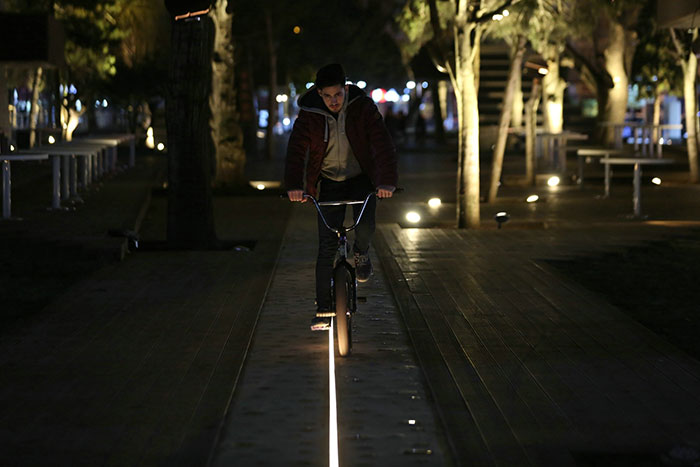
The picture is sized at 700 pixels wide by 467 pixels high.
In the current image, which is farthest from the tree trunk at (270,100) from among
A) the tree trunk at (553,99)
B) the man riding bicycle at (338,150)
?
the man riding bicycle at (338,150)

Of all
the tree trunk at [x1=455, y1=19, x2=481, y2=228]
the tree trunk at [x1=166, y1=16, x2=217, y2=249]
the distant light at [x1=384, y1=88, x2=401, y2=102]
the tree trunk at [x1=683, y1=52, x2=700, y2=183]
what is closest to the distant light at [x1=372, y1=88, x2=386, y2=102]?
the distant light at [x1=384, y1=88, x2=401, y2=102]

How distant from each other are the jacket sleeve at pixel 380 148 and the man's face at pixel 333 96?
18 cm

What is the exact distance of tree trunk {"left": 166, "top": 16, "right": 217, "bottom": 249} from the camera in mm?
14914

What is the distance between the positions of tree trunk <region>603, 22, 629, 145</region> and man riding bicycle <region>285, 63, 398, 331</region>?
35.9 m

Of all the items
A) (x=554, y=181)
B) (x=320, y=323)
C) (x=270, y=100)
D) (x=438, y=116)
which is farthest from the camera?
(x=438, y=116)

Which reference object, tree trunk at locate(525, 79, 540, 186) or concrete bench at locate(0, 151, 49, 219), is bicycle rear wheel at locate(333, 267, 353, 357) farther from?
tree trunk at locate(525, 79, 540, 186)

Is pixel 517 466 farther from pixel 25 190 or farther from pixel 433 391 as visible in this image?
pixel 25 190

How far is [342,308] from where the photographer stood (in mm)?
8336

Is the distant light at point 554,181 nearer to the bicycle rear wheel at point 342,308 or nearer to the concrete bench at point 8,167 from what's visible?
the concrete bench at point 8,167

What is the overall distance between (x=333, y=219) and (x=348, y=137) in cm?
55

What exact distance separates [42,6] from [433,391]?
106 feet

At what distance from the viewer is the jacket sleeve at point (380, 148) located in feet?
27.9

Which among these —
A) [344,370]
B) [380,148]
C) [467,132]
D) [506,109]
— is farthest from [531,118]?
[344,370]

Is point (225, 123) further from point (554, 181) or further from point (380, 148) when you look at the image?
point (380, 148)
